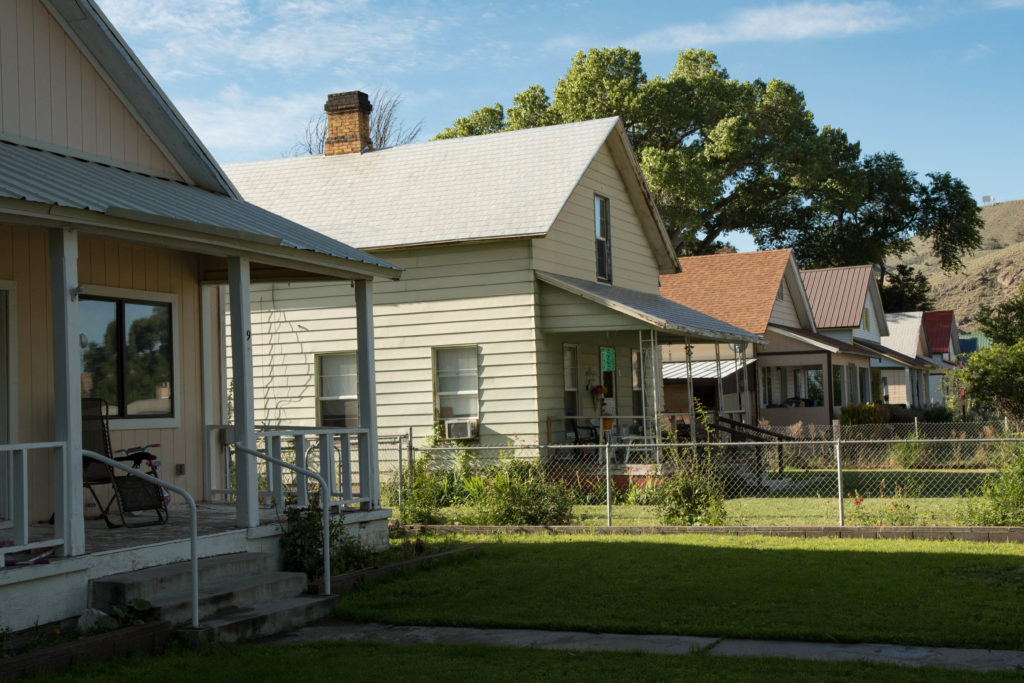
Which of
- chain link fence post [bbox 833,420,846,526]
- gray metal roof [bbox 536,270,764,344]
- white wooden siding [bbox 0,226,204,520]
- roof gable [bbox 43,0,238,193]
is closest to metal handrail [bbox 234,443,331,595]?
white wooden siding [bbox 0,226,204,520]

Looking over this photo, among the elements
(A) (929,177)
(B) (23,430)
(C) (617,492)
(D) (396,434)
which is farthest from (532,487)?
(A) (929,177)

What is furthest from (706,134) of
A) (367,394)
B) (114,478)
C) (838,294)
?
(114,478)

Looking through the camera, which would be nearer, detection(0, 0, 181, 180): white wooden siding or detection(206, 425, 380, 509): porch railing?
detection(0, 0, 181, 180): white wooden siding

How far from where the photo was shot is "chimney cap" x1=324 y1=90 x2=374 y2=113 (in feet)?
72.5

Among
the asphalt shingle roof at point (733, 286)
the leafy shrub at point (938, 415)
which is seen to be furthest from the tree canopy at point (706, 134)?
the leafy shrub at point (938, 415)

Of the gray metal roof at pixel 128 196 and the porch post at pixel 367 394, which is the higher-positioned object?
the gray metal roof at pixel 128 196

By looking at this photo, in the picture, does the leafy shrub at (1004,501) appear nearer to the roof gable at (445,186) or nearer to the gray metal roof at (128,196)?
the gray metal roof at (128,196)

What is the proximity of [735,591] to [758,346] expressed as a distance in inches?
837

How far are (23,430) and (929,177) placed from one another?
50394mm

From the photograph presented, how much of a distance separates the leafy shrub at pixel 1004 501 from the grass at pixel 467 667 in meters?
6.51

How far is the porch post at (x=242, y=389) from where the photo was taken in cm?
964

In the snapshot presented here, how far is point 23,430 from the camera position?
1000 centimetres

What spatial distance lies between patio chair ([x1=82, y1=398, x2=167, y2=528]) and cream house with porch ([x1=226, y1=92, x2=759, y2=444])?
8174 mm

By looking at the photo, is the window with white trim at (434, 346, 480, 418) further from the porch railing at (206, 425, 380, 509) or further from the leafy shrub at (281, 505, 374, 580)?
the leafy shrub at (281, 505, 374, 580)
